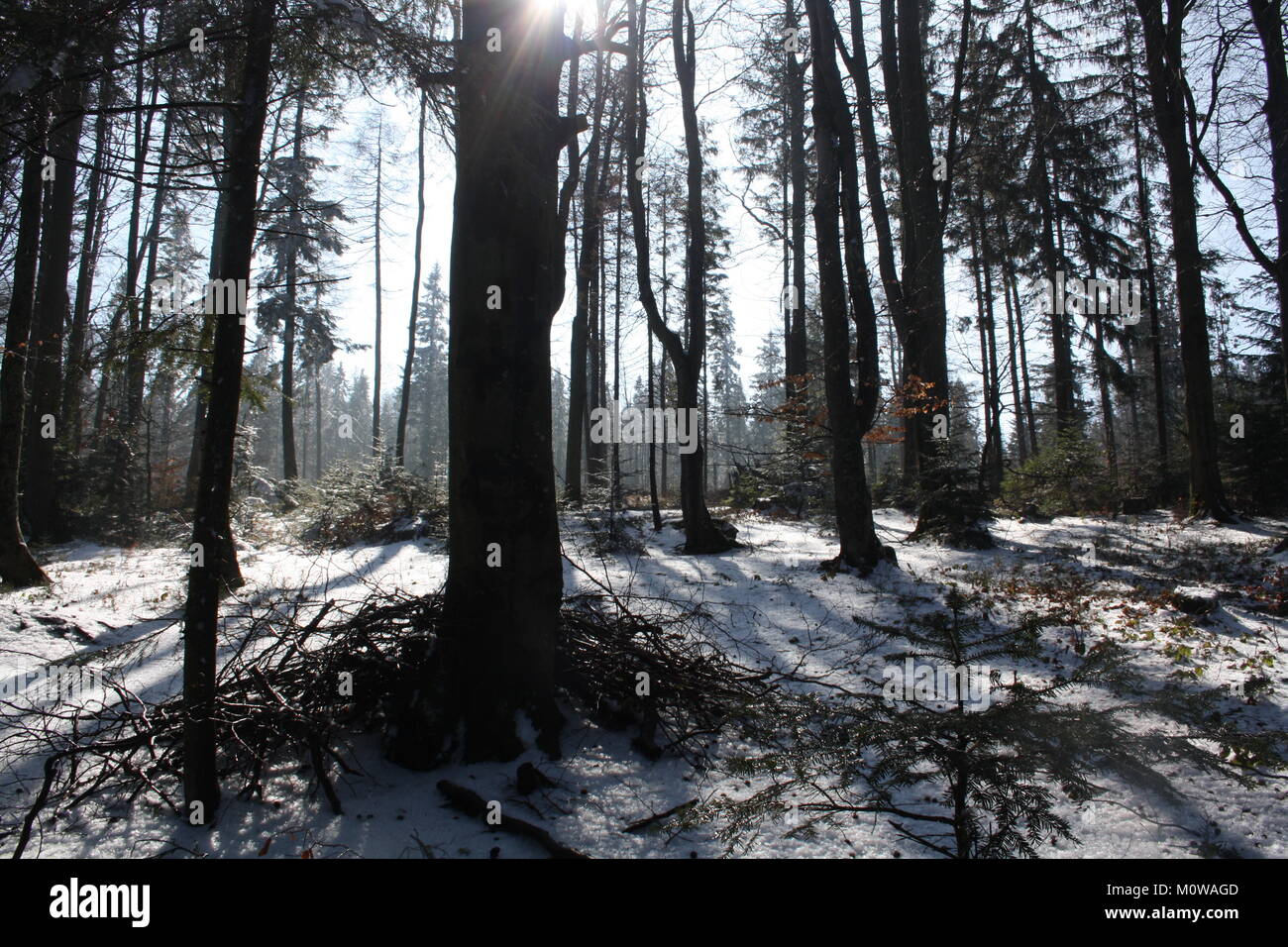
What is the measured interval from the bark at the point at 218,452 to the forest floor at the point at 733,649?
1.12 feet

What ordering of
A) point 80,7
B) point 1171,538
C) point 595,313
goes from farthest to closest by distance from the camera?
point 595,313 < point 1171,538 < point 80,7

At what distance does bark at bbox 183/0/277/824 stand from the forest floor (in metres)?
0.34

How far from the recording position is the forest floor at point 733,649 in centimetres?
261

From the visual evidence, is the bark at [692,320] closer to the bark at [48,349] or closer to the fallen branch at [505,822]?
the fallen branch at [505,822]

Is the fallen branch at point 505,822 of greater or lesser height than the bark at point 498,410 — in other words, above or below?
below

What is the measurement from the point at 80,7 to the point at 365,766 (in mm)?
4298

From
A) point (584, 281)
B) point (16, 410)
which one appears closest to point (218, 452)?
point (16, 410)

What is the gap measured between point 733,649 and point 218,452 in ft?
13.1

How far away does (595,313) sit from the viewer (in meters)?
22.9

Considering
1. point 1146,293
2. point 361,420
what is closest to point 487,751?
point 1146,293

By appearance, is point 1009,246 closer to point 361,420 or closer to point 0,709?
point 0,709

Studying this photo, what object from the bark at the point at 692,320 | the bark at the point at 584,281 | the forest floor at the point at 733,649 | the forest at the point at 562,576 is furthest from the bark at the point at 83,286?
the bark at the point at 692,320

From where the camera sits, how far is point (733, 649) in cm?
525

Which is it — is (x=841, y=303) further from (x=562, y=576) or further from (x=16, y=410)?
(x=16, y=410)
